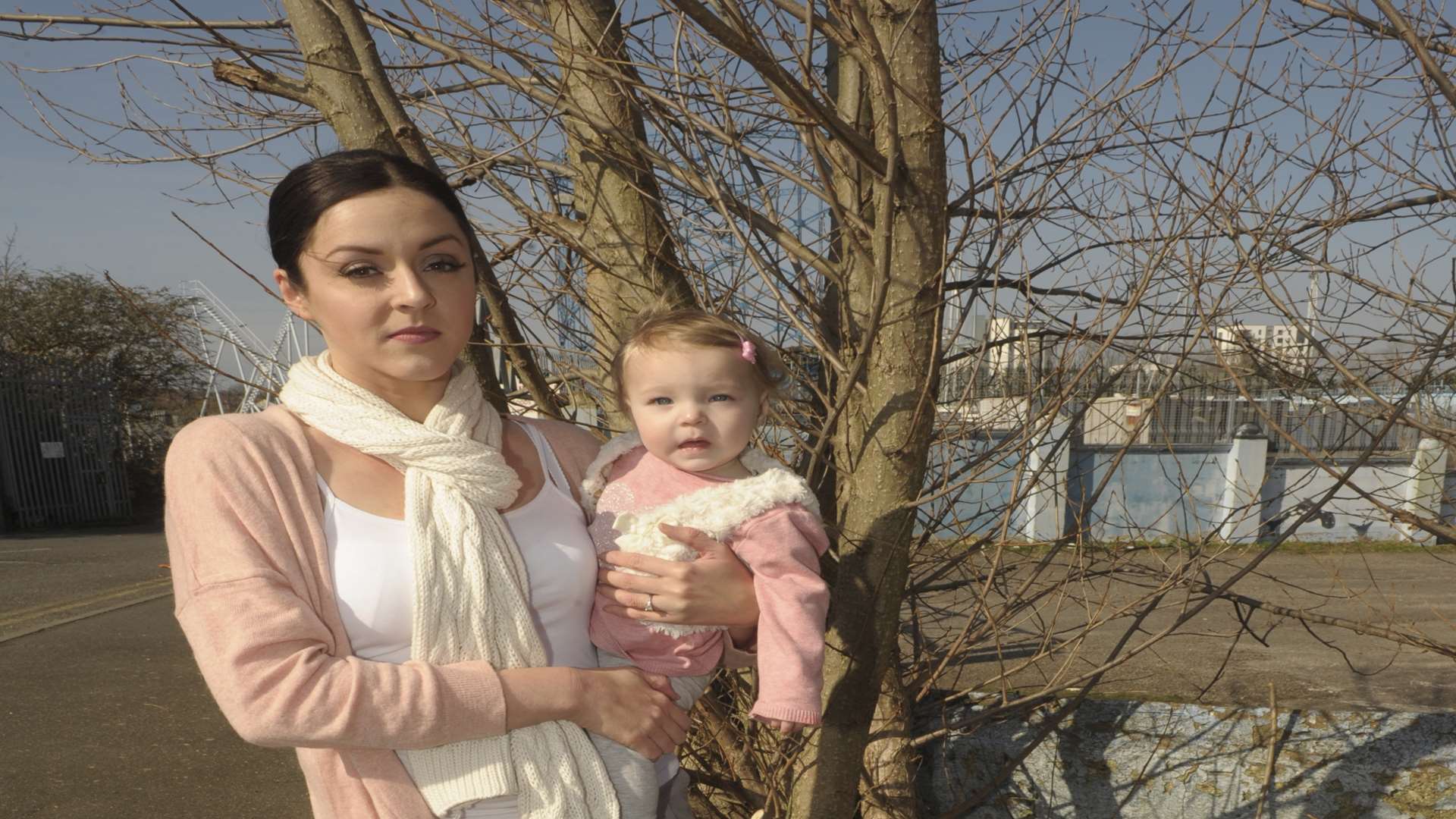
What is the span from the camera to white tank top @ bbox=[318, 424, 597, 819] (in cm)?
139

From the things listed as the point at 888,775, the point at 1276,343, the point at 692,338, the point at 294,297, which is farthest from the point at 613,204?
the point at 1276,343

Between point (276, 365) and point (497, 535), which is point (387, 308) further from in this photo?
point (276, 365)

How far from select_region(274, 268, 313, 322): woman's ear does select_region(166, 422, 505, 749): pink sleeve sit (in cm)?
25

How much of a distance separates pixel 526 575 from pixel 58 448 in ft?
46.4

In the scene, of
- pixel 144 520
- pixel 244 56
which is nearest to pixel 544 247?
pixel 244 56

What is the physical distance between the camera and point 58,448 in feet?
41.4

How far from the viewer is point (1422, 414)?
3.83 metres

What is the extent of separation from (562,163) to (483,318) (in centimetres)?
60

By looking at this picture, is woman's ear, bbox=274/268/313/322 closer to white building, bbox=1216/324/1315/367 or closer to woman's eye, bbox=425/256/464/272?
woman's eye, bbox=425/256/464/272

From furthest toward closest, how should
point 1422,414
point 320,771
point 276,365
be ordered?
point 1422,414
point 276,365
point 320,771

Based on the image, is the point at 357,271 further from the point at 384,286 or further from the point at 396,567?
the point at 396,567

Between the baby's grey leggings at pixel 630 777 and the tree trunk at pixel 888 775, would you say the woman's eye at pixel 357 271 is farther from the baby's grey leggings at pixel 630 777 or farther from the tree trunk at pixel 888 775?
the tree trunk at pixel 888 775

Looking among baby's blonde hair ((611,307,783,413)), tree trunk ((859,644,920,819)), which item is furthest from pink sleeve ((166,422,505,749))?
tree trunk ((859,644,920,819))

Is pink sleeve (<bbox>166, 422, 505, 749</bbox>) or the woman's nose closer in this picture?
pink sleeve (<bbox>166, 422, 505, 749</bbox>)
